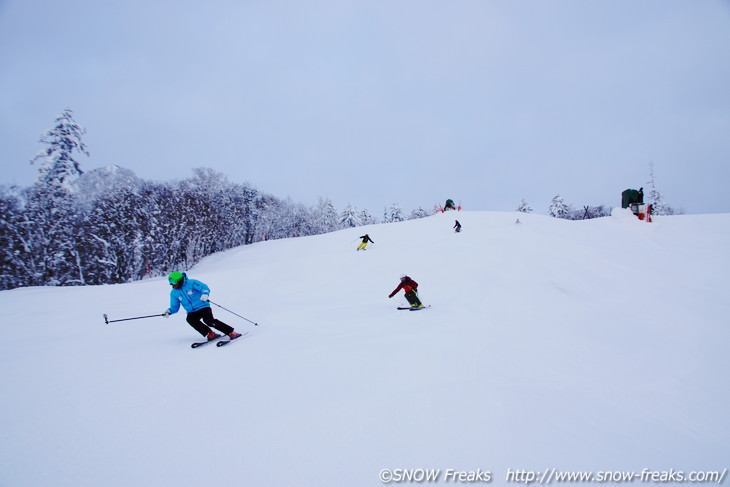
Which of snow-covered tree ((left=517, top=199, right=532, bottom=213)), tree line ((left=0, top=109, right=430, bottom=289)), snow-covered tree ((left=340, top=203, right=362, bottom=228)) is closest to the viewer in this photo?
tree line ((left=0, top=109, right=430, bottom=289))

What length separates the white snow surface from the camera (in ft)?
9.33

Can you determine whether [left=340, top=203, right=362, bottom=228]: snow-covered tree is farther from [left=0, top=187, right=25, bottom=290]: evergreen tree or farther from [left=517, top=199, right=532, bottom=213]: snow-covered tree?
[left=0, top=187, right=25, bottom=290]: evergreen tree

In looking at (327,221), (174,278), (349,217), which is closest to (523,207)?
(349,217)

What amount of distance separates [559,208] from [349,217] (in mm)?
52178

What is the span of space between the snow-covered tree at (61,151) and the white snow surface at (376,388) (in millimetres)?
27115

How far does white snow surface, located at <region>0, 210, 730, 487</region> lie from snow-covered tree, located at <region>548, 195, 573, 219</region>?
70.8 meters

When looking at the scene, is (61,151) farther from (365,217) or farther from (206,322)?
Result: (365,217)

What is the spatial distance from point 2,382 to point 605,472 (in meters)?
8.49

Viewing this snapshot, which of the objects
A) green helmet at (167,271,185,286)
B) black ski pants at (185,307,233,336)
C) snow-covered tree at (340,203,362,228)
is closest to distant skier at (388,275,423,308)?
black ski pants at (185,307,233,336)

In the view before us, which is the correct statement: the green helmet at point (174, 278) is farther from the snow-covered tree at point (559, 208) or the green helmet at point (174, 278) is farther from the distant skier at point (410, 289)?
the snow-covered tree at point (559, 208)

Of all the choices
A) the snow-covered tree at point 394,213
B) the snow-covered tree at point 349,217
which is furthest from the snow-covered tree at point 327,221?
the snow-covered tree at point 394,213

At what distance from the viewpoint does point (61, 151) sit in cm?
2939

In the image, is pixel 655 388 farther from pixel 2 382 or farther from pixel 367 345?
pixel 2 382

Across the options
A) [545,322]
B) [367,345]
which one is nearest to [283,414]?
[367,345]
